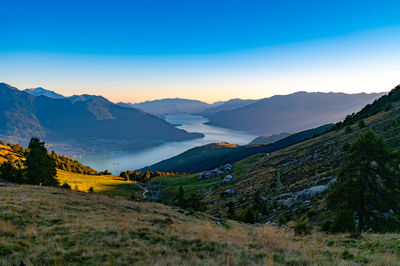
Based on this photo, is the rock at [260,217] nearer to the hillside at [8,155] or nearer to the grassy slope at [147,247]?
the grassy slope at [147,247]

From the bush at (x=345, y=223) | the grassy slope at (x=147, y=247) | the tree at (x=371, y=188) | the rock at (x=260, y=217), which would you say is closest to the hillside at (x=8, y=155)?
the grassy slope at (x=147, y=247)

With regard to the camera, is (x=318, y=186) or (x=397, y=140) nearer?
(x=318, y=186)

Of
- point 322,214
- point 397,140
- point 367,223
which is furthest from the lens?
point 397,140

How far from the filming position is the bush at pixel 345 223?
15680 millimetres

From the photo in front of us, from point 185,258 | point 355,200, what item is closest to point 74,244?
point 185,258

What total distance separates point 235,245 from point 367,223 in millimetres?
13836

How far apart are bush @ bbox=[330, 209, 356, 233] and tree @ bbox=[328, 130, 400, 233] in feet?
1.03

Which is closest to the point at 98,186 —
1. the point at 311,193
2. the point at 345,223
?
the point at 311,193

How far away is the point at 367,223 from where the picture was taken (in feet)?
55.3

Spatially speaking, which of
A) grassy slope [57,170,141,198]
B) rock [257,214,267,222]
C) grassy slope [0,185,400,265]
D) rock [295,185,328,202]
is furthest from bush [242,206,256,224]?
grassy slope [57,170,141,198]

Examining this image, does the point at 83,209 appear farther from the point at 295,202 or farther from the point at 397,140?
the point at 397,140

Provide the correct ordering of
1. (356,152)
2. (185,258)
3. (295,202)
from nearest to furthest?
1. (185,258)
2. (356,152)
3. (295,202)

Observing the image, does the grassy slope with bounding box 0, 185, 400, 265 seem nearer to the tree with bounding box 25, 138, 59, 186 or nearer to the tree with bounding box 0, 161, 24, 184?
the tree with bounding box 25, 138, 59, 186

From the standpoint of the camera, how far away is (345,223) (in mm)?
15812
